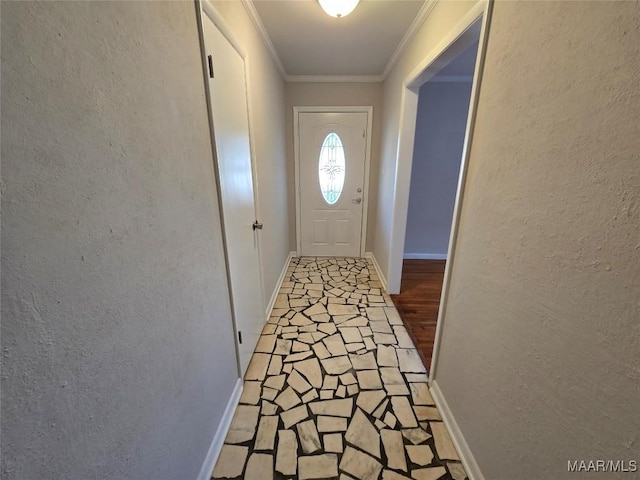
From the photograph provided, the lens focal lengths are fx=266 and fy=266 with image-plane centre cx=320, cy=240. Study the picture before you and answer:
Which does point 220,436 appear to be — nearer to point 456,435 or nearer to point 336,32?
point 456,435

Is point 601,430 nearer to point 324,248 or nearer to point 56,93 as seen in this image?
point 56,93

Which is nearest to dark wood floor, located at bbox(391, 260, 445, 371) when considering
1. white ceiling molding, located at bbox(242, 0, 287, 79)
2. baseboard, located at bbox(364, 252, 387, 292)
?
baseboard, located at bbox(364, 252, 387, 292)

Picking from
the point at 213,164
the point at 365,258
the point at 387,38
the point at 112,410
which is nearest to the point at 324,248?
the point at 365,258

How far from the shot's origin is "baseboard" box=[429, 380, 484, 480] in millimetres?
1228

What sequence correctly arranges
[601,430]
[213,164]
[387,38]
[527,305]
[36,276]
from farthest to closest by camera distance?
[387,38] < [213,164] < [527,305] < [601,430] < [36,276]

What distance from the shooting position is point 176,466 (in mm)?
985

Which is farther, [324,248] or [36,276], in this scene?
[324,248]

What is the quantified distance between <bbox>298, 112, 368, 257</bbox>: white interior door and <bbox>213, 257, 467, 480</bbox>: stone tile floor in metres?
1.50

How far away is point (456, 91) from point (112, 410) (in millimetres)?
4287

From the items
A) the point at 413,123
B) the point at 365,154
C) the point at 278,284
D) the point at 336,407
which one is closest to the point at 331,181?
the point at 365,154

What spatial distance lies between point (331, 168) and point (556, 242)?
10.3 feet

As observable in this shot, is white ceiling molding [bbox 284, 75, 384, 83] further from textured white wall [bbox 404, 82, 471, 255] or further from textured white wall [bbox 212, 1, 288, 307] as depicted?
textured white wall [bbox 404, 82, 471, 255]

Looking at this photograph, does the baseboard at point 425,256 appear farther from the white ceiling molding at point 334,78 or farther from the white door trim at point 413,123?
the white ceiling molding at point 334,78

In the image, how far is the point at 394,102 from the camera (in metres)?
2.80
